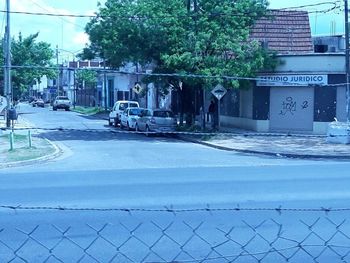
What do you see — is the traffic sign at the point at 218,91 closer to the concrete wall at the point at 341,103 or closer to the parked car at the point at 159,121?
the parked car at the point at 159,121

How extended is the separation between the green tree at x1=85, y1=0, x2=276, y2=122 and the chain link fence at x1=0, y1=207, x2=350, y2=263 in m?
19.0

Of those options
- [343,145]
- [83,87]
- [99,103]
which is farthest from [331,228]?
[83,87]

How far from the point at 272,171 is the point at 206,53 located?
14.5 meters

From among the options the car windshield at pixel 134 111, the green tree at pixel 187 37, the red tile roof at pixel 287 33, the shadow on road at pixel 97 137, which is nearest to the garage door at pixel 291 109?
the green tree at pixel 187 37

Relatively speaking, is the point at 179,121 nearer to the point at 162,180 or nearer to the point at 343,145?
the point at 343,145

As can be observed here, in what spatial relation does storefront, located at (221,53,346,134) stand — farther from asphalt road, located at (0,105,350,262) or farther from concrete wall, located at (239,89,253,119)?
asphalt road, located at (0,105,350,262)

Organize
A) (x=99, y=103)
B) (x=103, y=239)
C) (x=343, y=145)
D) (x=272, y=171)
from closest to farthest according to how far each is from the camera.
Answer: (x=103, y=239) < (x=272, y=171) < (x=343, y=145) < (x=99, y=103)

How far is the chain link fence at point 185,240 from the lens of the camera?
6.02 m

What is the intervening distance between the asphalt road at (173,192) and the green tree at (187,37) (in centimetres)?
886

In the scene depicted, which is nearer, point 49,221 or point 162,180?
point 49,221

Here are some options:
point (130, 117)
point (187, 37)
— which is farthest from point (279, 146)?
point (130, 117)

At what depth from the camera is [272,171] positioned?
14938mm

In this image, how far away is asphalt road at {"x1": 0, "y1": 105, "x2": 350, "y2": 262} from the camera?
8109 mm

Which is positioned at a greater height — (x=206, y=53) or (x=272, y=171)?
(x=206, y=53)
